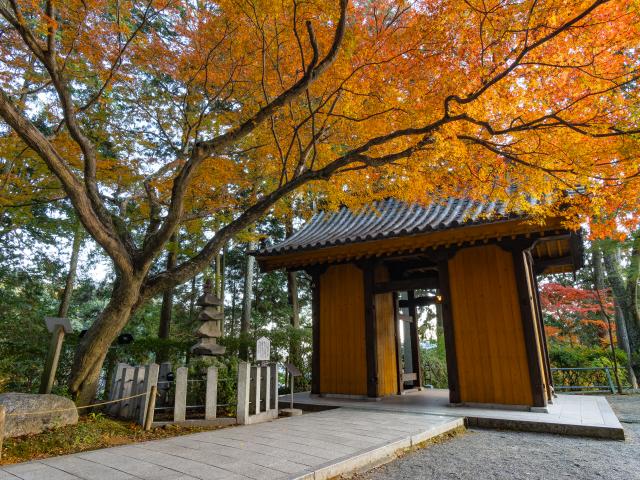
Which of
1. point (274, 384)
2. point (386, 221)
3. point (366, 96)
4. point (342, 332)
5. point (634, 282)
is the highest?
point (366, 96)

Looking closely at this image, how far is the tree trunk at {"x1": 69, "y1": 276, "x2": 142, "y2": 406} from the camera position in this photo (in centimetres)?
581

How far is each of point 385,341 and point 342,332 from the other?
3.66ft

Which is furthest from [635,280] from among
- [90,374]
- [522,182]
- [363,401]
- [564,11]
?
[90,374]

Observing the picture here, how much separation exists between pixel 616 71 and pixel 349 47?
3616 millimetres

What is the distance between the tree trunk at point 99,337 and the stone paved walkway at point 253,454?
1.92 m

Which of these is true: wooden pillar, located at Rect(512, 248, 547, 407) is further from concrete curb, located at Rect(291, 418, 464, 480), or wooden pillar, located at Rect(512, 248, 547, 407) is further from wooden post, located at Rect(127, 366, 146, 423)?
wooden post, located at Rect(127, 366, 146, 423)

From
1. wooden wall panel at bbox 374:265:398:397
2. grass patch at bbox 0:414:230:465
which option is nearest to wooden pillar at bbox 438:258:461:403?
wooden wall panel at bbox 374:265:398:397

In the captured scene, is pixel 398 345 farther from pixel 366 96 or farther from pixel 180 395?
pixel 366 96

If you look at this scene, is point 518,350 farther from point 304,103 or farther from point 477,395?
point 304,103

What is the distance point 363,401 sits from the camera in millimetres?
8398

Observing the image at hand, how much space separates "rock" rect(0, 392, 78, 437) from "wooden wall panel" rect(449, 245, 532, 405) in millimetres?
6737

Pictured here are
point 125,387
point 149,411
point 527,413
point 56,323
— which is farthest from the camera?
point 527,413

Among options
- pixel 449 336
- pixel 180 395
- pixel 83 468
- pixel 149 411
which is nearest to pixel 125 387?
pixel 149 411

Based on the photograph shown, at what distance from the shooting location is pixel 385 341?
9.38 meters
